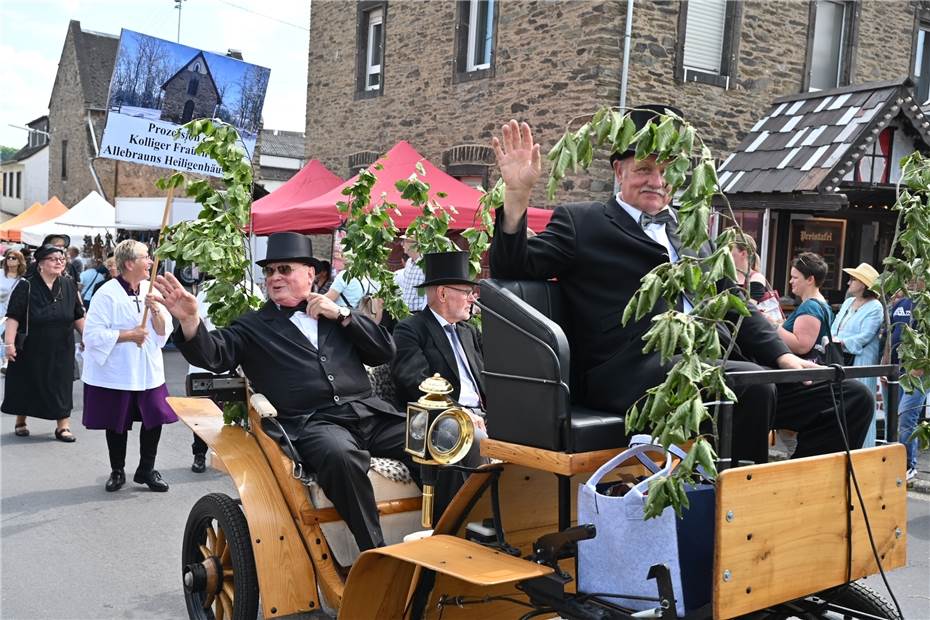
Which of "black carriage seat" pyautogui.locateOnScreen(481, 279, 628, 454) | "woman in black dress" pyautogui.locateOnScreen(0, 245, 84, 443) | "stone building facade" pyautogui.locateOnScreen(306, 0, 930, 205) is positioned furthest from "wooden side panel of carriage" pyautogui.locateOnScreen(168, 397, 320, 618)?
"stone building facade" pyautogui.locateOnScreen(306, 0, 930, 205)

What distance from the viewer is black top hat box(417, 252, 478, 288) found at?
4984 millimetres

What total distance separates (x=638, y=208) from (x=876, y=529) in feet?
4.62

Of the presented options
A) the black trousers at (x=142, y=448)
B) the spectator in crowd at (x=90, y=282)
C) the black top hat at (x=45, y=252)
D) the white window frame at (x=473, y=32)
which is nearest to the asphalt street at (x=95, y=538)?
the black trousers at (x=142, y=448)

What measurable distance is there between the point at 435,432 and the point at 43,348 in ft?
22.8

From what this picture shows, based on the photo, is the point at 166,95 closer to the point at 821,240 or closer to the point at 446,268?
the point at 446,268

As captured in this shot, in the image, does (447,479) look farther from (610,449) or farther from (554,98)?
(554,98)

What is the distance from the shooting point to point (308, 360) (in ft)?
14.9

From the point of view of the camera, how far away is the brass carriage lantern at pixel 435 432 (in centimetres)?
330

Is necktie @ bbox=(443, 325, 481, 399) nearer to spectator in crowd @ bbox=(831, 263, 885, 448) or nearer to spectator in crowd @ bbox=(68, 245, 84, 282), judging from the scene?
spectator in crowd @ bbox=(831, 263, 885, 448)

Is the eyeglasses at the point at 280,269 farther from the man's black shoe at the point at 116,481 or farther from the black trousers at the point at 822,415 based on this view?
the man's black shoe at the point at 116,481

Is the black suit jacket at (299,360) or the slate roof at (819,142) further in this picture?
the slate roof at (819,142)

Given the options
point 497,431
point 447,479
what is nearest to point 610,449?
point 497,431

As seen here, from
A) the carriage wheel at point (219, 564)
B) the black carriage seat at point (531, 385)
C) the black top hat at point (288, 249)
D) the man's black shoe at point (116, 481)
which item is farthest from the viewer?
the man's black shoe at point (116, 481)

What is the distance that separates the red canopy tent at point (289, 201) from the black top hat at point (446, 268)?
628 centimetres
